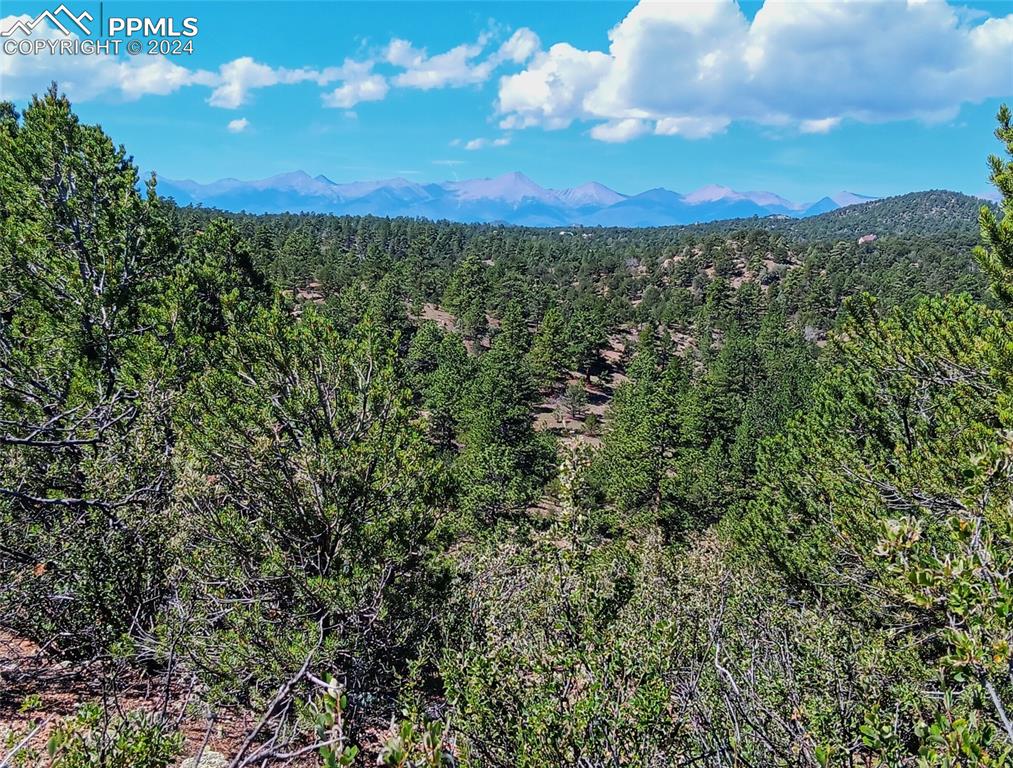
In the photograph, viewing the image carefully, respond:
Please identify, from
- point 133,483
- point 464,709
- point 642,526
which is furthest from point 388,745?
point 642,526

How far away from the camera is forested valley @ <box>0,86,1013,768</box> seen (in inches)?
162

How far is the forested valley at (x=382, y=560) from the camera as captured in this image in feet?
13.5

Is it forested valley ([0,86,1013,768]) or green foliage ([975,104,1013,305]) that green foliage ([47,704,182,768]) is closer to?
forested valley ([0,86,1013,768])

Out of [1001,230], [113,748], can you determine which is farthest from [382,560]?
[1001,230]

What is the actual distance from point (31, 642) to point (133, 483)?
3.87m

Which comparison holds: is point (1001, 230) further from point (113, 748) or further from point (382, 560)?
point (113, 748)

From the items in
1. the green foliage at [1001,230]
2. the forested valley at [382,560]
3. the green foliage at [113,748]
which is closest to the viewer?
the green foliage at [113,748]

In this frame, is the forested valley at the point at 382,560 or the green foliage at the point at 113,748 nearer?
the green foliage at the point at 113,748

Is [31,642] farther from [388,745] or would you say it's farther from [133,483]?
[388,745]

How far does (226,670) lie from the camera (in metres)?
6.96

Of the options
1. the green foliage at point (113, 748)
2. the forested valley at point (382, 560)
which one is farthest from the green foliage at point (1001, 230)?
the green foliage at point (113, 748)

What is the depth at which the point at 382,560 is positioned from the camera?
26.3 ft

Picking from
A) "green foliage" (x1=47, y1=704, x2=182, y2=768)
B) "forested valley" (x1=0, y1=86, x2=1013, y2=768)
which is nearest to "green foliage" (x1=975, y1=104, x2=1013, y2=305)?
"forested valley" (x1=0, y1=86, x2=1013, y2=768)

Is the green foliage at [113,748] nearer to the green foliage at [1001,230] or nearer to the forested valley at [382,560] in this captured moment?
the forested valley at [382,560]
